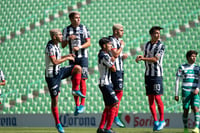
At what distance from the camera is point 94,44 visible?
1769 centimetres

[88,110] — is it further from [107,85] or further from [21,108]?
[107,85]

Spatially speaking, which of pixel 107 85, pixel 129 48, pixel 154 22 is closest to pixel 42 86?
pixel 129 48

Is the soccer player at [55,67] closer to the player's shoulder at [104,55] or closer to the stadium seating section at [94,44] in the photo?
the player's shoulder at [104,55]

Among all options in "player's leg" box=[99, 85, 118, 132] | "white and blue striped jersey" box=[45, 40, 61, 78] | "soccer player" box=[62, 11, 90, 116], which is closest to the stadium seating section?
"soccer player" box=[62, 11, 90, 116]

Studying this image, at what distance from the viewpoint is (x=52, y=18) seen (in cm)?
1917

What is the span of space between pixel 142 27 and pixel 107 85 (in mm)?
10732

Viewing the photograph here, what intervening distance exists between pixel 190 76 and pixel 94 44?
893cm

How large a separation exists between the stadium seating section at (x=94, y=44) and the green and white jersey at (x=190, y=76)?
605 centimetres

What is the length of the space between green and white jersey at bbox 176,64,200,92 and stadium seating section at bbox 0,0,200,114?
6.05 meters

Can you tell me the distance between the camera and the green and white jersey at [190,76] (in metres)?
8.95

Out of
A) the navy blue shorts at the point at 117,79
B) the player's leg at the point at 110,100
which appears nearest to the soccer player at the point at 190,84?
the navy blue shorts at the point at 117,79

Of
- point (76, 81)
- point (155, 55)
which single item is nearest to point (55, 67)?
point (76, 81)

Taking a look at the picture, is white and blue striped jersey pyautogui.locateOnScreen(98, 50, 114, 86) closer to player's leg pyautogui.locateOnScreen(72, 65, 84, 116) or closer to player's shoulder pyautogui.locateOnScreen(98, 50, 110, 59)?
player's shoulder pyautogui.locateOnScreen(98, 50, 110, 59)

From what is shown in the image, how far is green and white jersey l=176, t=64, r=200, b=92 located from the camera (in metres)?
8.95
